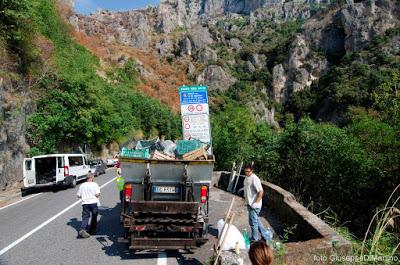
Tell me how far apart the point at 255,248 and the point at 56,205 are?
37.4 ft

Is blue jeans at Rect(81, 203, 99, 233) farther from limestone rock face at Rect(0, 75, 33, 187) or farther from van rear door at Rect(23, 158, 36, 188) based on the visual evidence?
limestone rock face at Rect(0, 75, 33, 187)

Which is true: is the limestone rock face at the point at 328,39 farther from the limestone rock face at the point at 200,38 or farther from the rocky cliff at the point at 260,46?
the limestone rock face at the point at 200,38

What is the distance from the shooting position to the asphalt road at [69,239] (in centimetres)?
692

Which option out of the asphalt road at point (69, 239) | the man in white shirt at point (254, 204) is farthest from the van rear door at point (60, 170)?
the man in white shirt at point (254, 204)

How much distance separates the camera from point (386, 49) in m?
86.4

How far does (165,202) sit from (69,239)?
2.93 meters

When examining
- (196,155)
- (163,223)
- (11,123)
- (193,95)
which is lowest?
(163,223)

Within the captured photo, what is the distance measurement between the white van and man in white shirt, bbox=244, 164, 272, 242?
1297 cm

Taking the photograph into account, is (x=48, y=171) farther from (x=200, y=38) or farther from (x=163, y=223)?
(x=200, y=38)

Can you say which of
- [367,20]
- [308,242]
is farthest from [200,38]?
[308,242]

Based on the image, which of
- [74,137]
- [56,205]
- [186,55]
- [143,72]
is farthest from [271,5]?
[56,205]

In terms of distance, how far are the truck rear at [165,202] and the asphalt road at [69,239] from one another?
33 cm

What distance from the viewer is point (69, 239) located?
27.5 ft

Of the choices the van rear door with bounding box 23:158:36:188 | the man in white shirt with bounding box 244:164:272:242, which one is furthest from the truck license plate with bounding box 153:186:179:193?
the van rear door with bounding box 23:158:36:188
